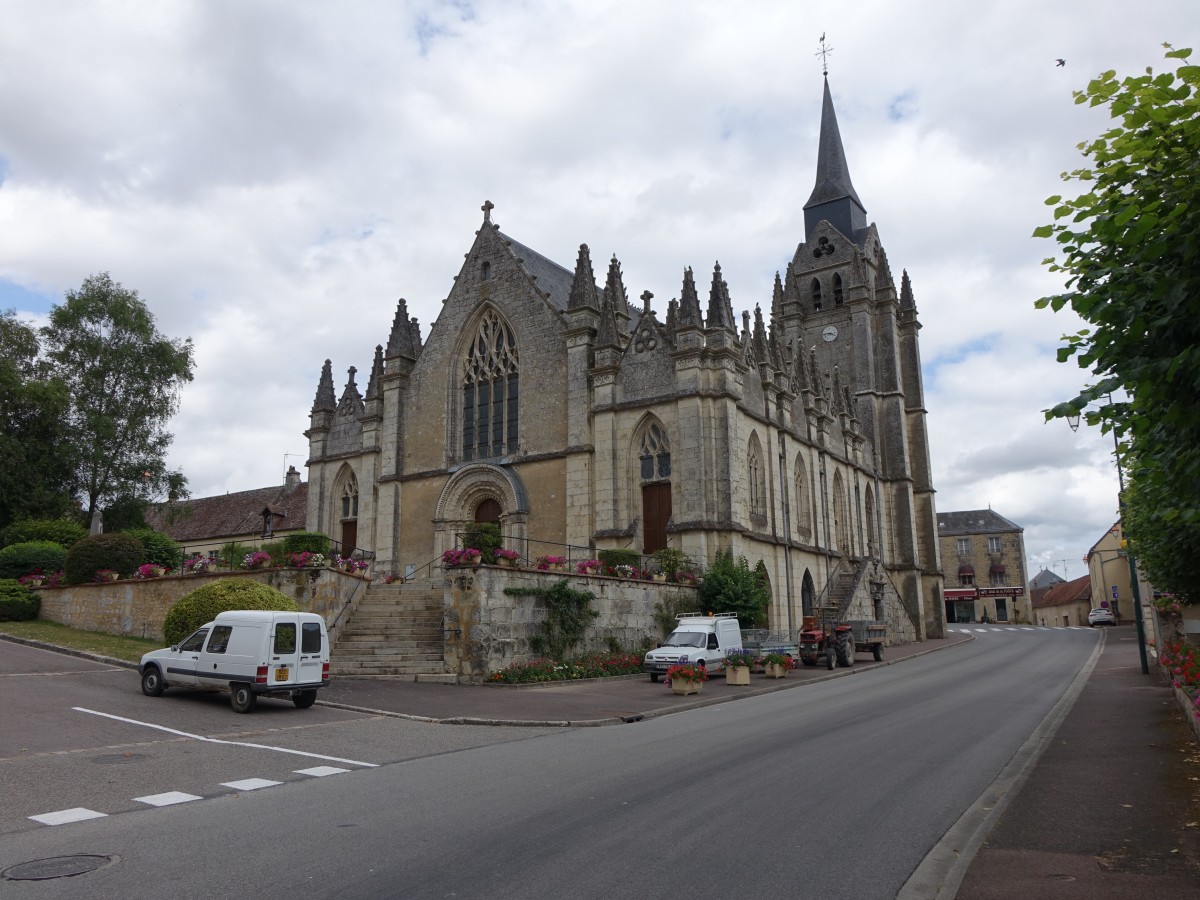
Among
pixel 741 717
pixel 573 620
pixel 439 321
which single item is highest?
pixel 439 321

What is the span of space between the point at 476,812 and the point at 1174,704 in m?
15.0

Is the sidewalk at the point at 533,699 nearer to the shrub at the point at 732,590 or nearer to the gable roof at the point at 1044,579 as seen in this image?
the shrub at the point at 732,590

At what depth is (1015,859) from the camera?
20.9 feet

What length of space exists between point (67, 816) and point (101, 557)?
20499 millimetres

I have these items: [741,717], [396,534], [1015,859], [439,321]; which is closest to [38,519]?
[396,534]

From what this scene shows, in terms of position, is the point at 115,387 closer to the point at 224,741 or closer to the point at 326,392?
the point at 326,392

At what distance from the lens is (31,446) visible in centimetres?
3481

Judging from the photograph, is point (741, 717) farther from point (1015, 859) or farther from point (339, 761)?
point (1015, 859)

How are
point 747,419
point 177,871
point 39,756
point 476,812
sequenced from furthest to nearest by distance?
point 747,419 < point 39,756 < point 476,812 < point 177,871

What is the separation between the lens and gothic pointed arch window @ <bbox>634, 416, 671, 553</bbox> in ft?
97.3

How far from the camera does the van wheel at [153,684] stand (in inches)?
627

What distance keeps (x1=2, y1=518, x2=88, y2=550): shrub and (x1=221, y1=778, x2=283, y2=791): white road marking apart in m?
24.7

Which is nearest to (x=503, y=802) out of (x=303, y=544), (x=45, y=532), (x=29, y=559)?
(x=303, y=544)

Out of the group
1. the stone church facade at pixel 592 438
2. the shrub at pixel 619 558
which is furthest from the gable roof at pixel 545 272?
the shrub at pixel 619 558
